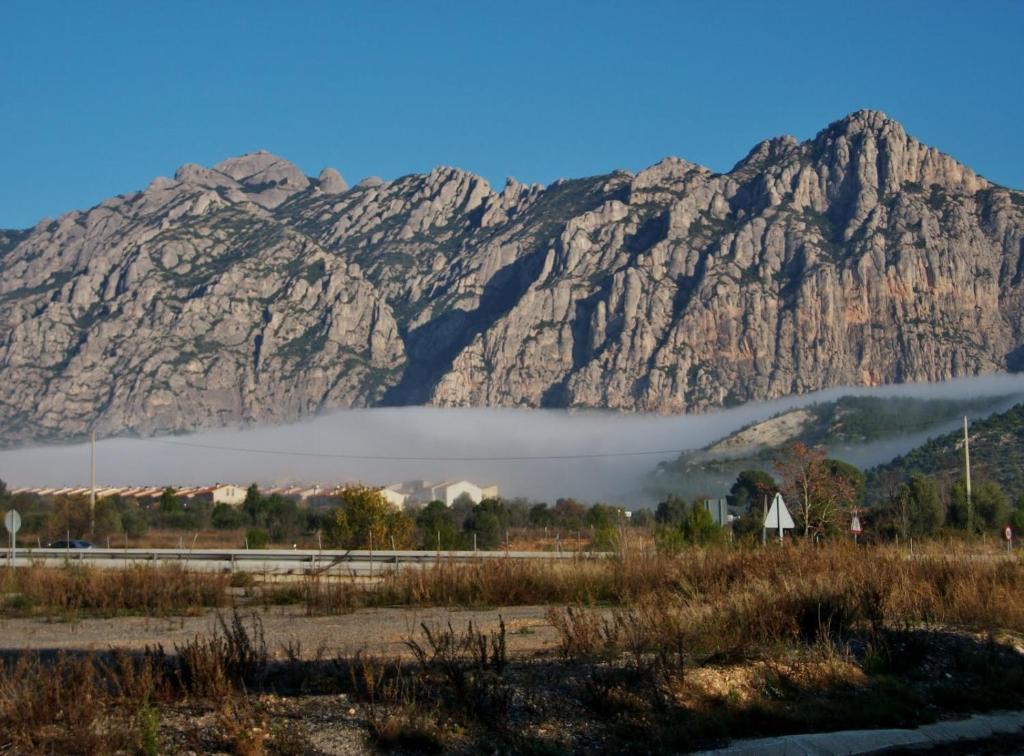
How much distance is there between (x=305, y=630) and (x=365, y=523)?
41.0 metres

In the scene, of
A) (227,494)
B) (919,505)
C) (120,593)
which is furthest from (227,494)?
(120,593)

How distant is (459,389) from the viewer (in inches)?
7653

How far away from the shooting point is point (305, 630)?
1617 centimetres

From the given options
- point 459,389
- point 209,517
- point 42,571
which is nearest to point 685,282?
point 459,389

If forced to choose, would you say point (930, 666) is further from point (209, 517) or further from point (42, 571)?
point (209, 517)

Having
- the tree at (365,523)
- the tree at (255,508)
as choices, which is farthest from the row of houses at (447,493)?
the tree at (365,523)

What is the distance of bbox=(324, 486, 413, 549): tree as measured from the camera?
52.3 m

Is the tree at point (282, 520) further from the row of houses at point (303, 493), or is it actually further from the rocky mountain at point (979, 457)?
the rocky mountain at point (979, 457)

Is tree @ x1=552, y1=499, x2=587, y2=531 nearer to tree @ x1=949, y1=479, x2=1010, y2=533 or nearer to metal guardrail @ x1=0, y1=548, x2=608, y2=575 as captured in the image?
tree @ x1=949, y1=479, x2=1010, y2=533

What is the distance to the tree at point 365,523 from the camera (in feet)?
172

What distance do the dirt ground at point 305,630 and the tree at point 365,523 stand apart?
3166cm

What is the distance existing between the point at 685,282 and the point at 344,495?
13200cm

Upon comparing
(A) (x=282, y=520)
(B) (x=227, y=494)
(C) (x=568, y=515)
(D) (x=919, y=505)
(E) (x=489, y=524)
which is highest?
(B) (x=227, y=494)

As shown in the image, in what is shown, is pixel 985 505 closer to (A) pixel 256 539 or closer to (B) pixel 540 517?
(B) pixel 540 517
